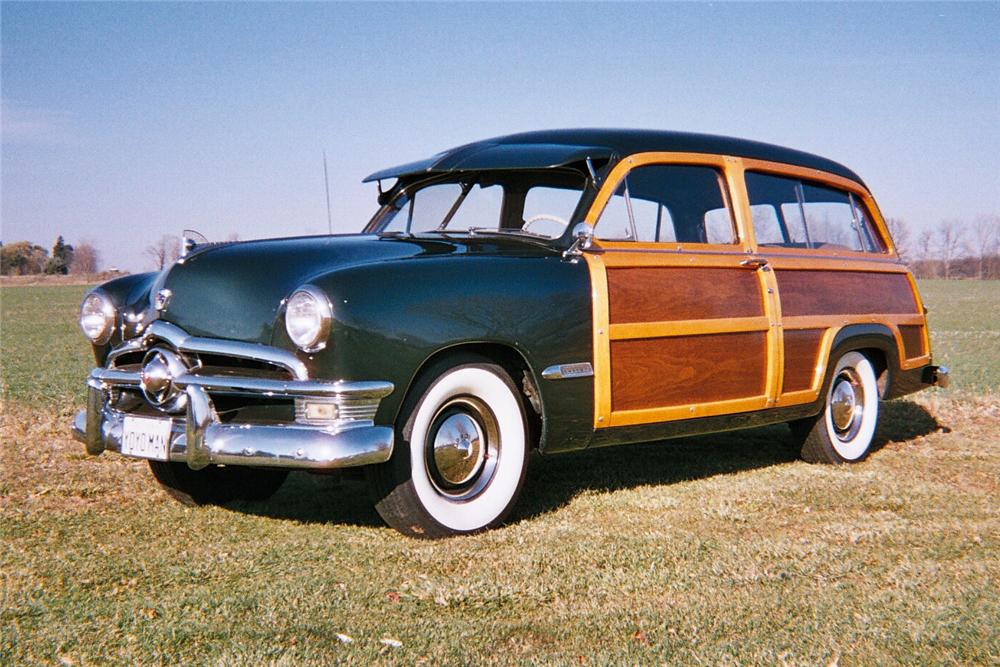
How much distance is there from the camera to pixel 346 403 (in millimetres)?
3932

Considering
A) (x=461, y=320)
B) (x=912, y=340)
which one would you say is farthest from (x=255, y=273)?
(x=912, y=340)

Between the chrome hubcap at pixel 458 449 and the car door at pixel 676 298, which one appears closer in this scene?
the chrome hubcap at pixel 458 449

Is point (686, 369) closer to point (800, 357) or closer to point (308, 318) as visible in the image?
point (800, 357)

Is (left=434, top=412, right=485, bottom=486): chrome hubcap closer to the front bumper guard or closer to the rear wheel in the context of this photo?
the front bumper guard

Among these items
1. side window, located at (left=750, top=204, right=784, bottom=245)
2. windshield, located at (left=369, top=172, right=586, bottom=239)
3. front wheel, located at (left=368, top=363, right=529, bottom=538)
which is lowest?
front wheel, located at (left=368, top=363, right=529, bottom=538)

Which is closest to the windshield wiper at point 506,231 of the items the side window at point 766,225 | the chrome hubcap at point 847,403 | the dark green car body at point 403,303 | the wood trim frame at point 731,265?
the dark green car body at point 403,303

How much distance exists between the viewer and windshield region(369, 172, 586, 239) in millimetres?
5262

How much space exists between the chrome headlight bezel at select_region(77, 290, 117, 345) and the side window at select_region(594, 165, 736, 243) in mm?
2438

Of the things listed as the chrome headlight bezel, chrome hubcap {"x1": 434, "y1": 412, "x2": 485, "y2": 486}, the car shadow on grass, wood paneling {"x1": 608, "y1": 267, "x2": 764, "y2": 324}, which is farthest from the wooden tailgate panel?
the chrome headlight bezel

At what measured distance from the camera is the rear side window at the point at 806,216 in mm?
6035

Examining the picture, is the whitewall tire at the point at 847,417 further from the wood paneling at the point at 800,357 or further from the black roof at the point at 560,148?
the black roof at the point at 560,148

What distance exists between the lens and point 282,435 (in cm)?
392

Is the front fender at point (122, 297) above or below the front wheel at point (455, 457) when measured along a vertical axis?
above

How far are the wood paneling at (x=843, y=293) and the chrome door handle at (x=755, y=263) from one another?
124mm
